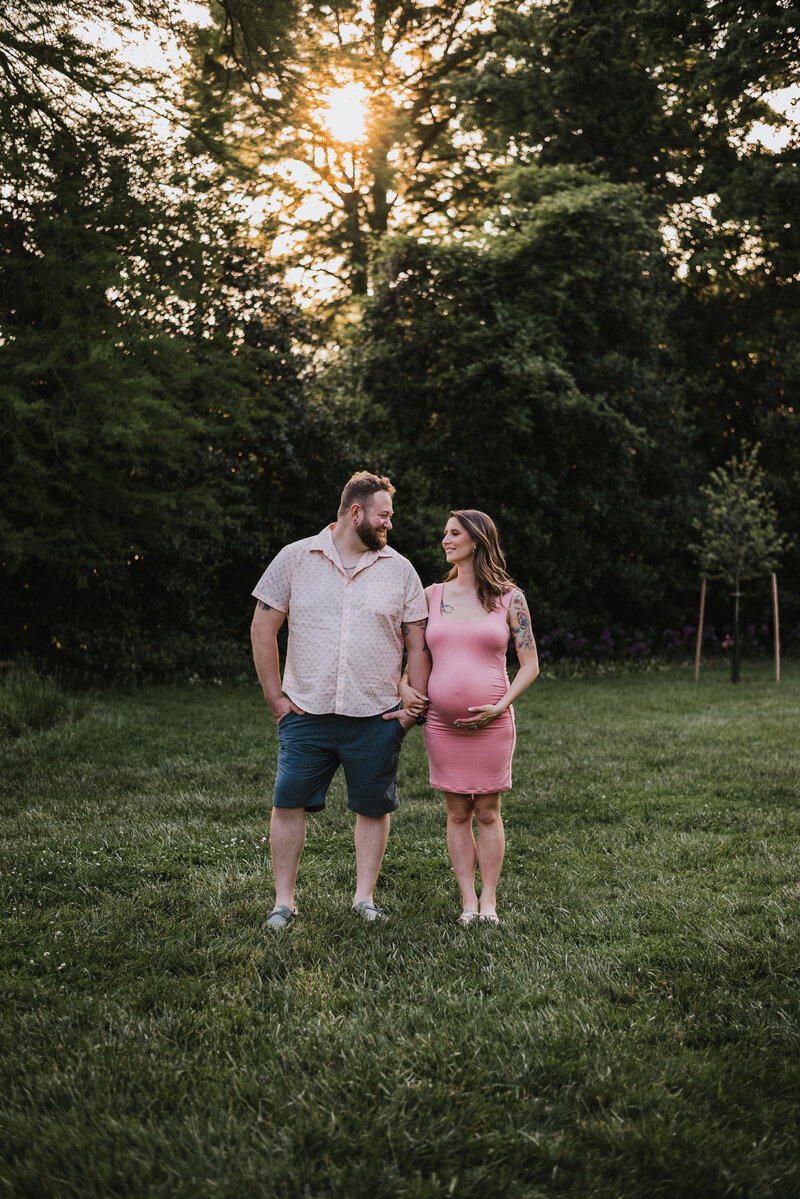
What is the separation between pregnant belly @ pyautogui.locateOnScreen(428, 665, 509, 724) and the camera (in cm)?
432

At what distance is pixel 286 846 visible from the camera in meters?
4.36

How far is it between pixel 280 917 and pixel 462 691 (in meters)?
1.31

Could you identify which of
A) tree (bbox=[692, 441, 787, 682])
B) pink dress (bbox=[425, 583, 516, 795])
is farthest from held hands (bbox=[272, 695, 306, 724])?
tree (bbox=[692, 441, 787, 682])

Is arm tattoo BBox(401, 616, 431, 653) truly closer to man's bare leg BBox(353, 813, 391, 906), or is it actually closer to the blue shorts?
the blue shorts

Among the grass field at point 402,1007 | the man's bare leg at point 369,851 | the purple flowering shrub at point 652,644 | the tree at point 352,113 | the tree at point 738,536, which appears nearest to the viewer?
the grass field at point 402,1007

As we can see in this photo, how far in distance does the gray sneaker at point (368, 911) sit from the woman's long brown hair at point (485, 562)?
149 centimetres

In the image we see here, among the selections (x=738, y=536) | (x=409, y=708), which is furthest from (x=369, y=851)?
(x=738, y=536)

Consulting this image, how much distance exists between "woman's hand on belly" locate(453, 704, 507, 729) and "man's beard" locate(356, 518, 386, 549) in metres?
0.86

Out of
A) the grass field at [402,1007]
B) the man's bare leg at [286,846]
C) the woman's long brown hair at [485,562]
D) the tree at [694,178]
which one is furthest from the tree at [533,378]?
the man's bare leg at [286,846]

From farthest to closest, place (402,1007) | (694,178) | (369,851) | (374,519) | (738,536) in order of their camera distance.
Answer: (694,178)
(738,536)
(369,851)
(374,519)
(402,1007)

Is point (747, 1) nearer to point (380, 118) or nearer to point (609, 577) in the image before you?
point (380, 118)

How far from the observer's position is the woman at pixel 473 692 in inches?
171

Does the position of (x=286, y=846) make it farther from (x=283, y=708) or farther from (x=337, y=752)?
(x=283, y=708)

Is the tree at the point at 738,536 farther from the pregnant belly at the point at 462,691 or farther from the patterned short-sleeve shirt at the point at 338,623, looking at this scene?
the patterned short-sleeve shirt at the point at 338,623
